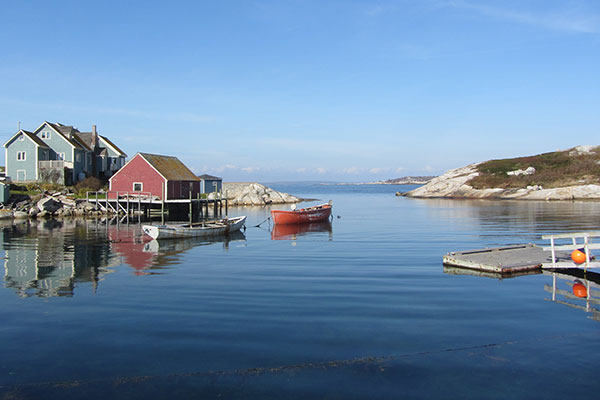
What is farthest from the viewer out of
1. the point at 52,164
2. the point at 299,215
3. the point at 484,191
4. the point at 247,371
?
the point at 484,191

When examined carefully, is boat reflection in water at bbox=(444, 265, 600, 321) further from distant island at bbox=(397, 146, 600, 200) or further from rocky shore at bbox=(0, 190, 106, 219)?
distant island at bbox=(397, 146, 600, 200)

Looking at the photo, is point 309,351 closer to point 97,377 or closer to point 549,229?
point 97,377

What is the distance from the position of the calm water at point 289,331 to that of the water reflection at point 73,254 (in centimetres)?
21

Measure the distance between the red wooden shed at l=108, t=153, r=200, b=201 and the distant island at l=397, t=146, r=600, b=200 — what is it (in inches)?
2420

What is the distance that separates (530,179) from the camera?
93250mm

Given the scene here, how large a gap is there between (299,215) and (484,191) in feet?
201

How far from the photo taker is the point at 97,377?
29.8 ft

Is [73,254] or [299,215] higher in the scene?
[299,215]

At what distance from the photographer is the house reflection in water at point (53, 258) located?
17766mm

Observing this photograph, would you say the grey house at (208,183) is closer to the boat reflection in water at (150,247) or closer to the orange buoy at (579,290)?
the boat reflection in water at (150,247)

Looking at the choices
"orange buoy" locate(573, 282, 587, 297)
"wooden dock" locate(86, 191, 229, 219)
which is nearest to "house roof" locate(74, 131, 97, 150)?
"wooden dock" locate(86, 191, 229, 219)

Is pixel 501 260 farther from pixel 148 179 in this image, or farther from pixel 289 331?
pixel 148 179

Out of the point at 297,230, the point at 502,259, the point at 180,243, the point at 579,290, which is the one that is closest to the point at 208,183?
the point at 297,230

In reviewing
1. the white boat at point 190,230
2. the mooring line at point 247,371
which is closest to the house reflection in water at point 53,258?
the white boat at point 190,230
